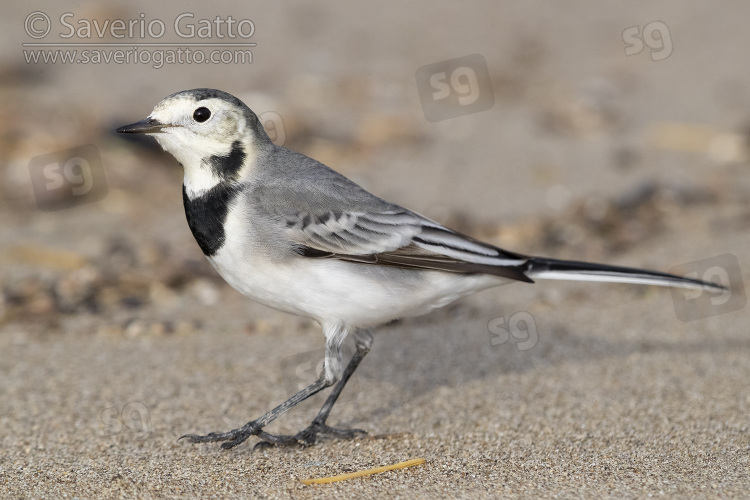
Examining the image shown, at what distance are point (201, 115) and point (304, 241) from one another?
0.79m

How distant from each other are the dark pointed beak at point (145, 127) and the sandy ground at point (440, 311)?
154cm

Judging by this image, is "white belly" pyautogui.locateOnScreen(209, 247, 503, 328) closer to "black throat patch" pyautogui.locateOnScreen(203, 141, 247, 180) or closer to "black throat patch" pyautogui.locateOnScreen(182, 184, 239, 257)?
"black throat patch" pyautogui.locateOnScreen(182, 184, 239, 257)

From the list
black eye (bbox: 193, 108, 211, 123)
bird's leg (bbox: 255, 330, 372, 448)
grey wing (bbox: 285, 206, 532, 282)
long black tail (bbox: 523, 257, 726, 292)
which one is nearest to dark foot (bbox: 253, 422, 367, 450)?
bird's leg (bbox: 255, 330, 372, 448)

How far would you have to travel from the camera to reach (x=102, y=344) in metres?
5.66

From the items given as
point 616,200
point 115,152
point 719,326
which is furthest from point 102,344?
point 616,200

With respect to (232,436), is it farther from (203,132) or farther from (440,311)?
(440,311)

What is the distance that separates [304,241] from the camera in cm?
417

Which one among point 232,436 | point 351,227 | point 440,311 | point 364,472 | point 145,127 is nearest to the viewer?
point 364,472

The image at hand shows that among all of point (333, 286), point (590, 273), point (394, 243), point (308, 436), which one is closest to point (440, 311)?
point (590, 273)

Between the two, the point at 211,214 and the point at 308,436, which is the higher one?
the point at 211,214

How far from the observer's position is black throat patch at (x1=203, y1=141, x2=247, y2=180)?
4.20 m

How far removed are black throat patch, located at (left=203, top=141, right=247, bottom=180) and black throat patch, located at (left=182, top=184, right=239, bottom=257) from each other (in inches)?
2.6

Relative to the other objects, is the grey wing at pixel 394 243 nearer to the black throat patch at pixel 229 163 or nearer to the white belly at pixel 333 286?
the white belly at pixel 333 286

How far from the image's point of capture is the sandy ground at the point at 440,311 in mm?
4094
